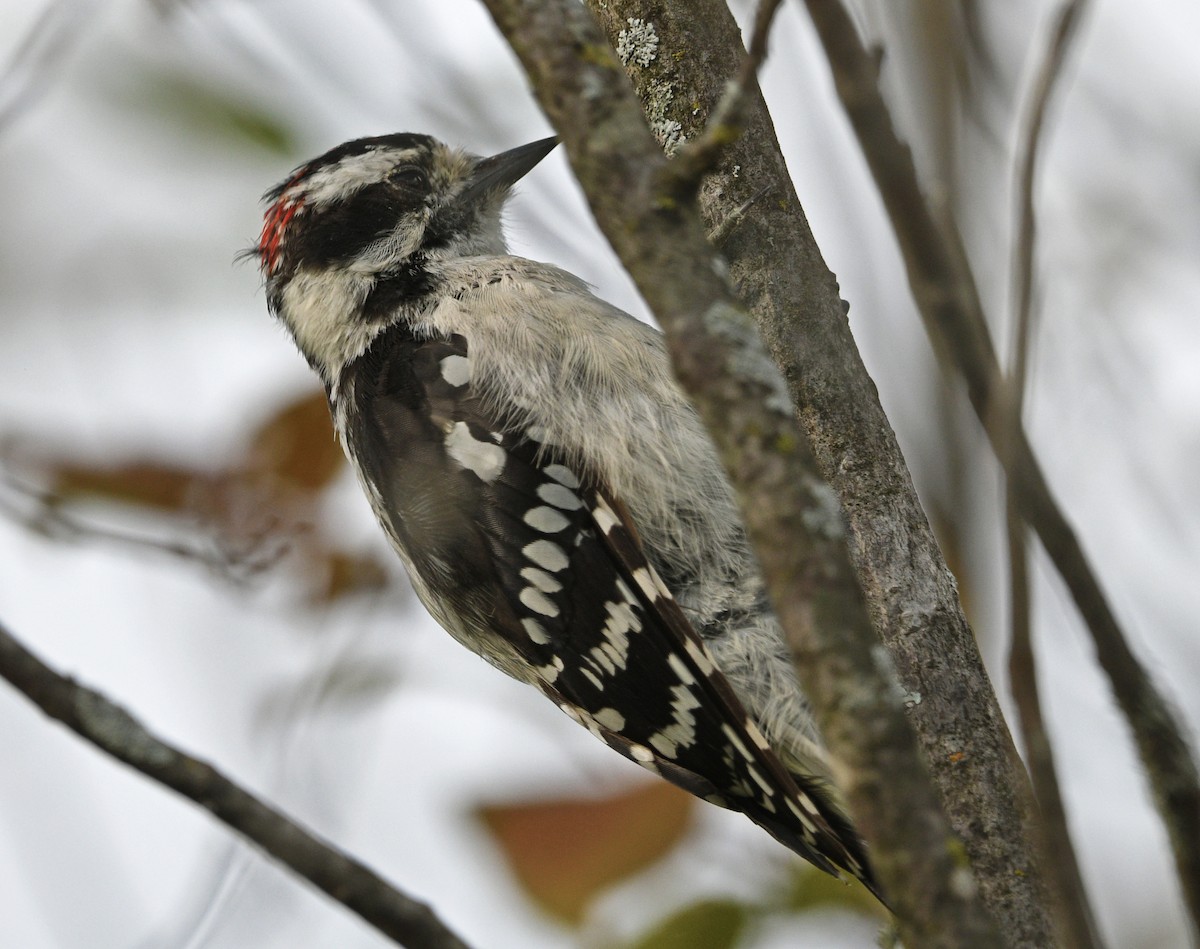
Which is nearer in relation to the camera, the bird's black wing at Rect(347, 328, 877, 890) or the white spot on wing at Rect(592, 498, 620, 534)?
the bird's black wing at Rect(347, 328, 877, 890)

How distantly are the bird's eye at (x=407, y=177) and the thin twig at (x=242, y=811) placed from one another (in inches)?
97.9

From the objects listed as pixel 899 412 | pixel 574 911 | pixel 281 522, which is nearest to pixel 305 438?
pixel 281 522

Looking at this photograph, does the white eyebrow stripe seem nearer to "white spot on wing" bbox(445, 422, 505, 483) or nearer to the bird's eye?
the bird's eye

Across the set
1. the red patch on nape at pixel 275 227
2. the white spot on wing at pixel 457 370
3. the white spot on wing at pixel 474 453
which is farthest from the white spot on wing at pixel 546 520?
the red patch on nape at pixel 275 227

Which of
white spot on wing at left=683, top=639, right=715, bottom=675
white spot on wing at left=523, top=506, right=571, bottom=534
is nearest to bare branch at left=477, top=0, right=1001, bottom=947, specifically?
white spot on wing at left=683, top=639, right=715, bottom=675

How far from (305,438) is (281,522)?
1.07ft

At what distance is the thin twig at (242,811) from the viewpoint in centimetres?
144

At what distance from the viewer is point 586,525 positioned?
2928 mm

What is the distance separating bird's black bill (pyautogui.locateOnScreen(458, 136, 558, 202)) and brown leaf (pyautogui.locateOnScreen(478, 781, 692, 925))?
6.11ft

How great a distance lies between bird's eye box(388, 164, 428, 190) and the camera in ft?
12.1

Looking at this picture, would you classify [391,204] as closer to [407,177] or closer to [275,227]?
[407,177]

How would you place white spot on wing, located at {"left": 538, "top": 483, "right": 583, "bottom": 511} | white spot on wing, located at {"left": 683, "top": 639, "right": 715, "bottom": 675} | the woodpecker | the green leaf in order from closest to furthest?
white spot on wing, located at {"left": 683, "top": 639, "right": 715, "bottom": 675} → the woodpecker → white spot on wing, located at {"left": 538, "top": 483, "right": 583, "bottom": 511} → the green leaf

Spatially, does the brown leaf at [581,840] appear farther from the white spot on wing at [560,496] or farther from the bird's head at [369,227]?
the bird's head at [369,227]

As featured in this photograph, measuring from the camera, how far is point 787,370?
255 cm
